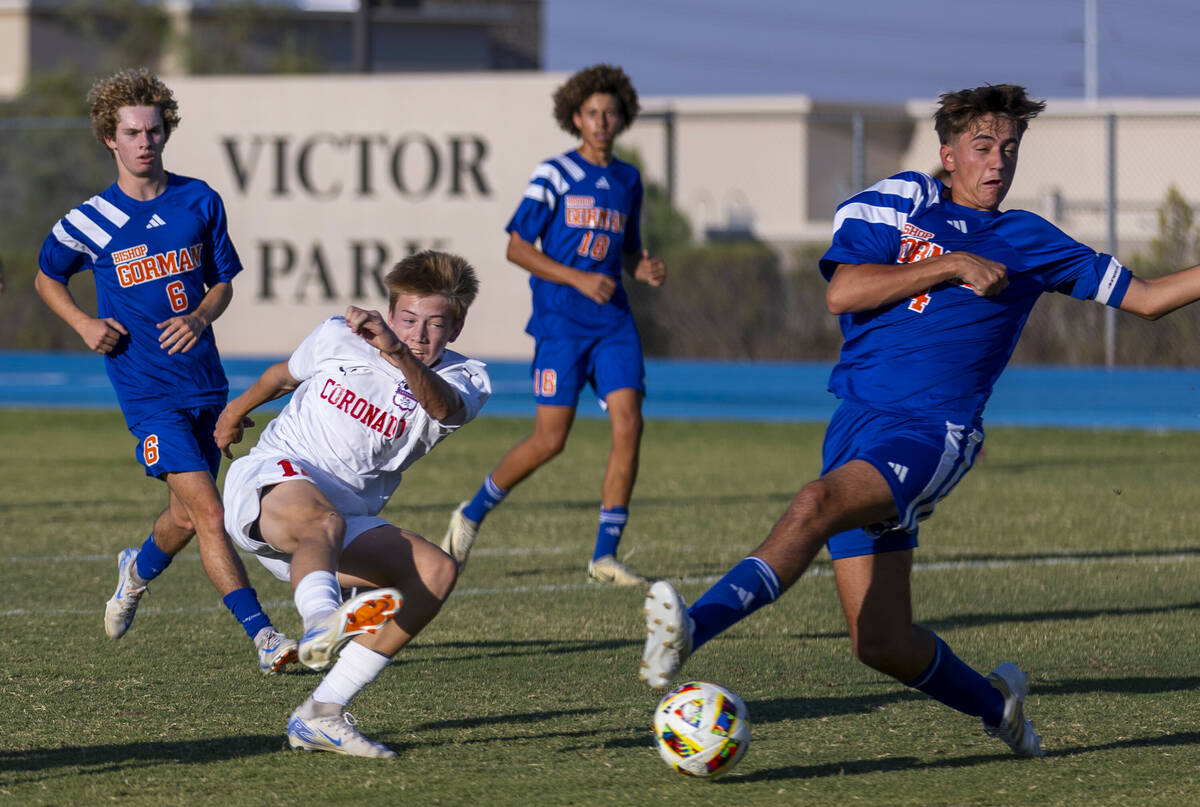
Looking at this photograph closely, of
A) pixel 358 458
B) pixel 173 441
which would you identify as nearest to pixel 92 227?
pixel 173 441

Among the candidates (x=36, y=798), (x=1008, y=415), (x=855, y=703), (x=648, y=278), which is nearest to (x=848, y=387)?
(x=855, y=703)

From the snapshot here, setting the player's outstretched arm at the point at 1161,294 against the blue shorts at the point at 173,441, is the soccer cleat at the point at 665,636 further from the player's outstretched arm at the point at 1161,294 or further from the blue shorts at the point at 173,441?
the blue shorts at the point at 173,441

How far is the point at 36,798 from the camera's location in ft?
13.5

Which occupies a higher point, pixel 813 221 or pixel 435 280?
pixel 813 221

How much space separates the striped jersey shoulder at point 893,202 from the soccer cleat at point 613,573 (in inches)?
127

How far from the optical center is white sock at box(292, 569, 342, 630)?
418cm

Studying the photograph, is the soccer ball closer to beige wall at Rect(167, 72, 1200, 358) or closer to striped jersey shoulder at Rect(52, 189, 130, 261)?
striped jersey shoulder at Rect(52, 189, 130, 261)

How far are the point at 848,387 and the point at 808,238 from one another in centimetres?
1786

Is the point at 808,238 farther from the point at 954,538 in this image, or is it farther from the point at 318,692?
the point at 318,692

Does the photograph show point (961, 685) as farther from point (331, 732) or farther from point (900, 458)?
point (331, 732)

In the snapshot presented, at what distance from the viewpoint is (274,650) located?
522cm

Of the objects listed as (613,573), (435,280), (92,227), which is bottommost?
(613,573)

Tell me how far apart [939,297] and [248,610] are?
250 centimetres

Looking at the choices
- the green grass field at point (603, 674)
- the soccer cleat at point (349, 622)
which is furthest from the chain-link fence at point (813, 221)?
the soccer cleat at point (349, 622)
